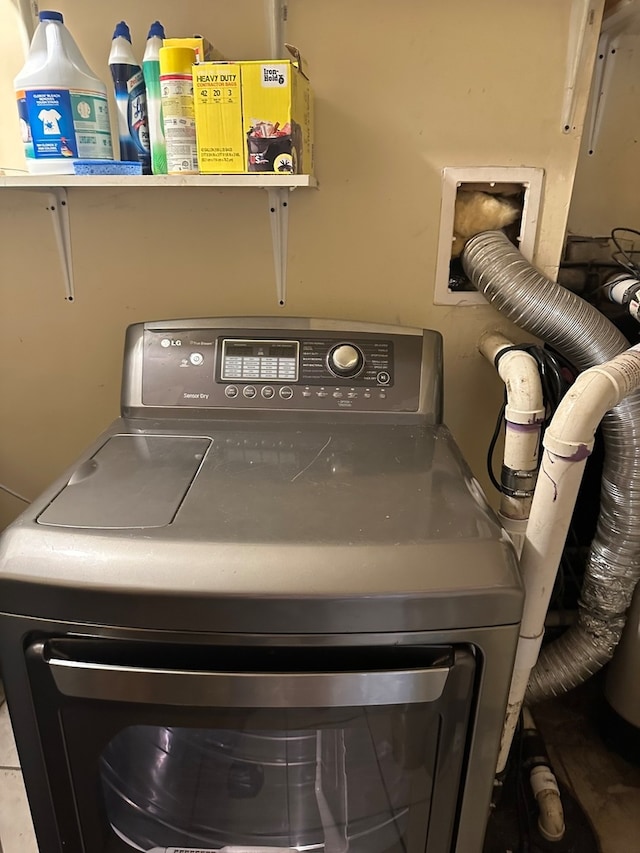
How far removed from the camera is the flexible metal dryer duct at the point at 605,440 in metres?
1.13

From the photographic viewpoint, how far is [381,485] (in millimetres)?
861

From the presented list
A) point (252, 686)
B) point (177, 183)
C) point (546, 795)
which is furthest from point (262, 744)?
point (177, 183)

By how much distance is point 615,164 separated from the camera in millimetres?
1383

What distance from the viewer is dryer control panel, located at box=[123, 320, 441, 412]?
1.11 m

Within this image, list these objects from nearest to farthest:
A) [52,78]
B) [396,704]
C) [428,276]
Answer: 1. [396,704]
2. [52,78]
3. [428,276]

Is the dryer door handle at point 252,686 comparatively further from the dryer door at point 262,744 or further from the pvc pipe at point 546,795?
the pvc pipe at point 546,795

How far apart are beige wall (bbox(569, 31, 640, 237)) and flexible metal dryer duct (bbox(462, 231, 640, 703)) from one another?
32 centimetres

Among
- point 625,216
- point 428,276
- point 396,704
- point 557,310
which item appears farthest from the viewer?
point 625,216

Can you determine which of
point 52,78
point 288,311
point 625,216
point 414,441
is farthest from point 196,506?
point 625,216

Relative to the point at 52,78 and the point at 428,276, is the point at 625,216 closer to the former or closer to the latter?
the point at 428,276

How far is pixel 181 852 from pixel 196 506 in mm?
522

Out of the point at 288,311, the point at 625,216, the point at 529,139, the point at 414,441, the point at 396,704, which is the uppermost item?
the point at 529,139

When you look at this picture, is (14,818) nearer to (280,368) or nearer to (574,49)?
(280,368)

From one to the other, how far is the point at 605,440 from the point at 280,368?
0.62m
